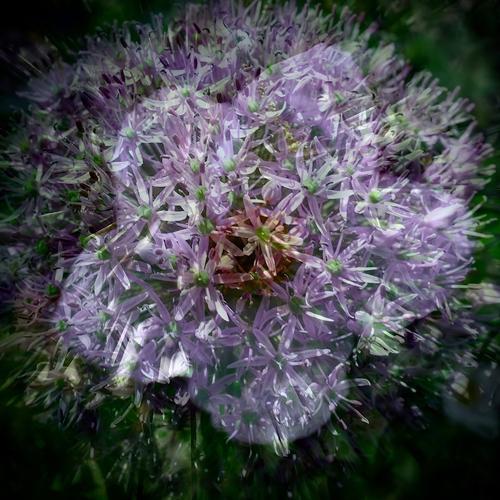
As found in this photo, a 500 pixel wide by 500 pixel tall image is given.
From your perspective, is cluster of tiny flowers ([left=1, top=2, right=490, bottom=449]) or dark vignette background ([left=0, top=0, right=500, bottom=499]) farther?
dark vignette background ([left=0, top=0, right=500, bottom=499])

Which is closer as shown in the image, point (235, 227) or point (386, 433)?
point (235, 227)

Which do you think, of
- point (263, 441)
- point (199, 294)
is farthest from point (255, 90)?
point (263, 441)

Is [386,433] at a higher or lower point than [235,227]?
lower

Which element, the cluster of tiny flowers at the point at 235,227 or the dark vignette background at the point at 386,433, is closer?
the cluster of tiny flowers at the point at 235,227
